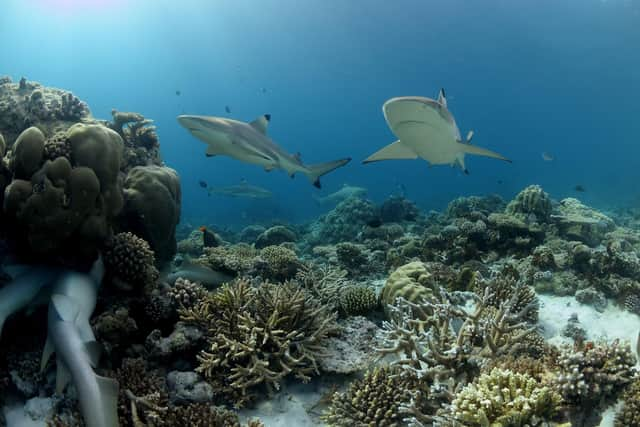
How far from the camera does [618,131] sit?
139750 millimetres

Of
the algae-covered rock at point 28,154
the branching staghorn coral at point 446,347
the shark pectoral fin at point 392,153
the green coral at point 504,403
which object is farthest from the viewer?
the shark pectoral fin at point 392,153

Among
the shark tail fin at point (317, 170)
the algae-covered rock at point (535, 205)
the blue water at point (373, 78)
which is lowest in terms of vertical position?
the shark tail fin at point (317, 170)

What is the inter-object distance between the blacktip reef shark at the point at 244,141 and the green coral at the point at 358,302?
237 cm

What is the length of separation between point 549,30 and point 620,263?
87924 millimetres

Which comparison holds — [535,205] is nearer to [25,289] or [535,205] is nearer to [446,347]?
[446,347]

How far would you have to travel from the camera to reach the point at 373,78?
9600 centimetres

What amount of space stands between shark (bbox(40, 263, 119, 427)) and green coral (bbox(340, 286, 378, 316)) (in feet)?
12.0

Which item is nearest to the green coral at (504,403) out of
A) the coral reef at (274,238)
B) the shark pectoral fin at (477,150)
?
the shark pectoral fin at (477,150)

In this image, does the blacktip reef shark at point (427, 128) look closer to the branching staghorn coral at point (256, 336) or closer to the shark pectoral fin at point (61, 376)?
the branching staghorn coral at point (256, 336)

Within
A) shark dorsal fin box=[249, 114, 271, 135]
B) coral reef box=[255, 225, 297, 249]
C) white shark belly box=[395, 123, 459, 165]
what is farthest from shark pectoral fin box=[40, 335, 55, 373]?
coral reef box=[255, 225, 297, 249]

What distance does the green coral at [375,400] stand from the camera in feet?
12.2

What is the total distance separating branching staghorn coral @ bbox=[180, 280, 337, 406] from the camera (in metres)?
4.38

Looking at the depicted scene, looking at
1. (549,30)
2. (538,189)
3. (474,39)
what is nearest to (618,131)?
(549,30)

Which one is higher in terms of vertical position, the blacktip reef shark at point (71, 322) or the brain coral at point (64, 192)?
the brain coral at point (64, 192)
